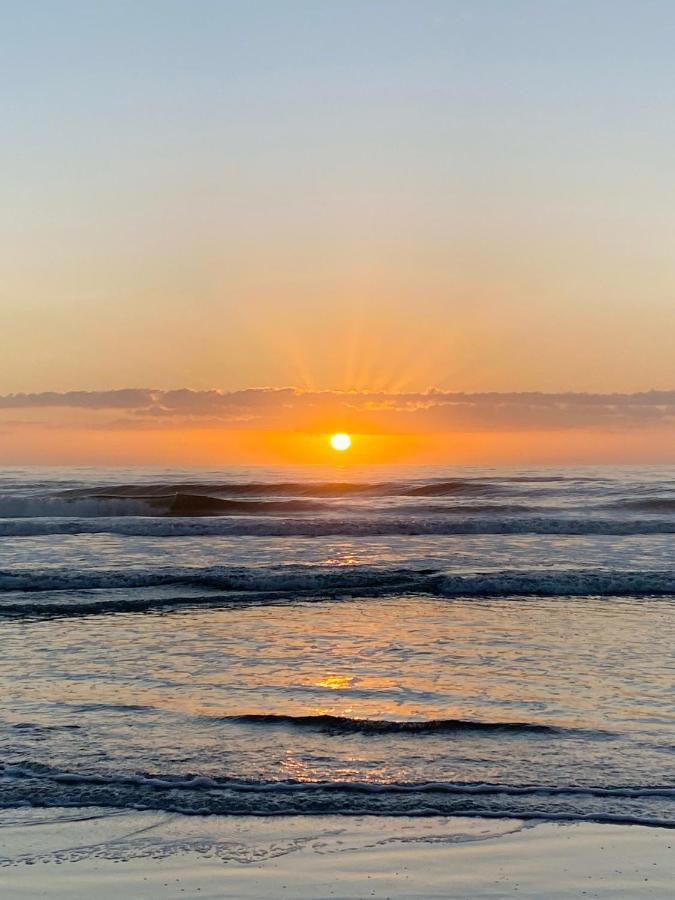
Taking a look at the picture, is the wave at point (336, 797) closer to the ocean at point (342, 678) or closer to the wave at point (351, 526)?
the ocean at point (342, 678)

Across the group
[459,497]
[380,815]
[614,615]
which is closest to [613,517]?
[459,497]

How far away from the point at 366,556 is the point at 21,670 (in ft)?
44.8

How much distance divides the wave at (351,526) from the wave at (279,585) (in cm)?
974

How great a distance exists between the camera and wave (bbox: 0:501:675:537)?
30.0 meters

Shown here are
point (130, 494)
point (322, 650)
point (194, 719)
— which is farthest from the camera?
point (130, 494)

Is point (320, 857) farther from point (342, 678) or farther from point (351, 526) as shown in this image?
point (351, 526)

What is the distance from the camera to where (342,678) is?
1029cm

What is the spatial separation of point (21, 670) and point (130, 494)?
37.1m

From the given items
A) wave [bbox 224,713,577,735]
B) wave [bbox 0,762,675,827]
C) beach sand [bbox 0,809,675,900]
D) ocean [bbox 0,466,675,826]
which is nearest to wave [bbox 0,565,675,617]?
ocean [bbox 0,466,675,826]

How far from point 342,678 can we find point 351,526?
21200 millimetres

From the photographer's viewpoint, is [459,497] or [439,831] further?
[459,497]

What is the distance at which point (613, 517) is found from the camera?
33844mm

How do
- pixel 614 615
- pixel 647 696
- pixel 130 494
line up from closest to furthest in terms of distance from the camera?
pixel 647 696, pixel 614 615, pixel 130 494

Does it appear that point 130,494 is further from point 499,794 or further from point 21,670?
point 499,794
